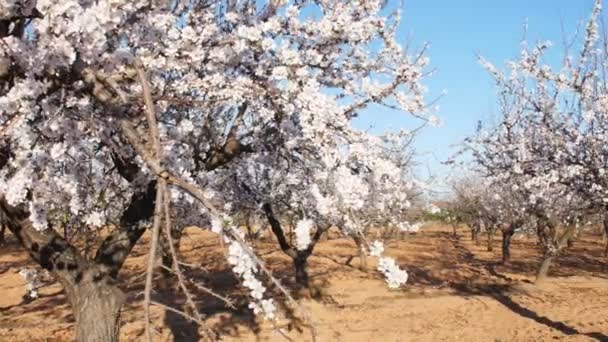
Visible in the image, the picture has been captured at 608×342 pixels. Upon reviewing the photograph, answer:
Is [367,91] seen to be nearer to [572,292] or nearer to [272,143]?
[272,143]

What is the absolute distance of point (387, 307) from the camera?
48.6 feet

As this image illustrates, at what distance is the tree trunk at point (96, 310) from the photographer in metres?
5.29

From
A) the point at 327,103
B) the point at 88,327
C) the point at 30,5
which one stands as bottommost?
the point at 88,327

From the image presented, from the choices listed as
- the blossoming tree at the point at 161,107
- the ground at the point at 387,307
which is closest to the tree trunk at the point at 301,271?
the ground at the point at 387,307

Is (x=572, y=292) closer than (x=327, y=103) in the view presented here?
No

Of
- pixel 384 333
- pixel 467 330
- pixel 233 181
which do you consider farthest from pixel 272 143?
pixel 467 330

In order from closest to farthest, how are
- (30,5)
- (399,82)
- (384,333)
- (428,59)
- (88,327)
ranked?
(30,5) → (88,327) → (399,82) → (428,59) → (384,333)

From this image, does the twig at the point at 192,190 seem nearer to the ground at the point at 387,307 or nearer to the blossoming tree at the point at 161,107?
the blossoming tree at the point at 161,107

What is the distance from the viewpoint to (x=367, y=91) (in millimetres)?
5969

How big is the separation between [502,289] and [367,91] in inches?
539

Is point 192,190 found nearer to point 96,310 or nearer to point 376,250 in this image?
point 376,250

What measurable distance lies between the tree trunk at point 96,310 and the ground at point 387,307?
8.06 ft

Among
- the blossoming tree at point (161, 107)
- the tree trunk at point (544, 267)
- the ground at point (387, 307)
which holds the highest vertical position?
the blossoming tree at point (161, 107)

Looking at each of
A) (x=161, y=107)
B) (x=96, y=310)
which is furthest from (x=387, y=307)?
(x=161, y=107)
